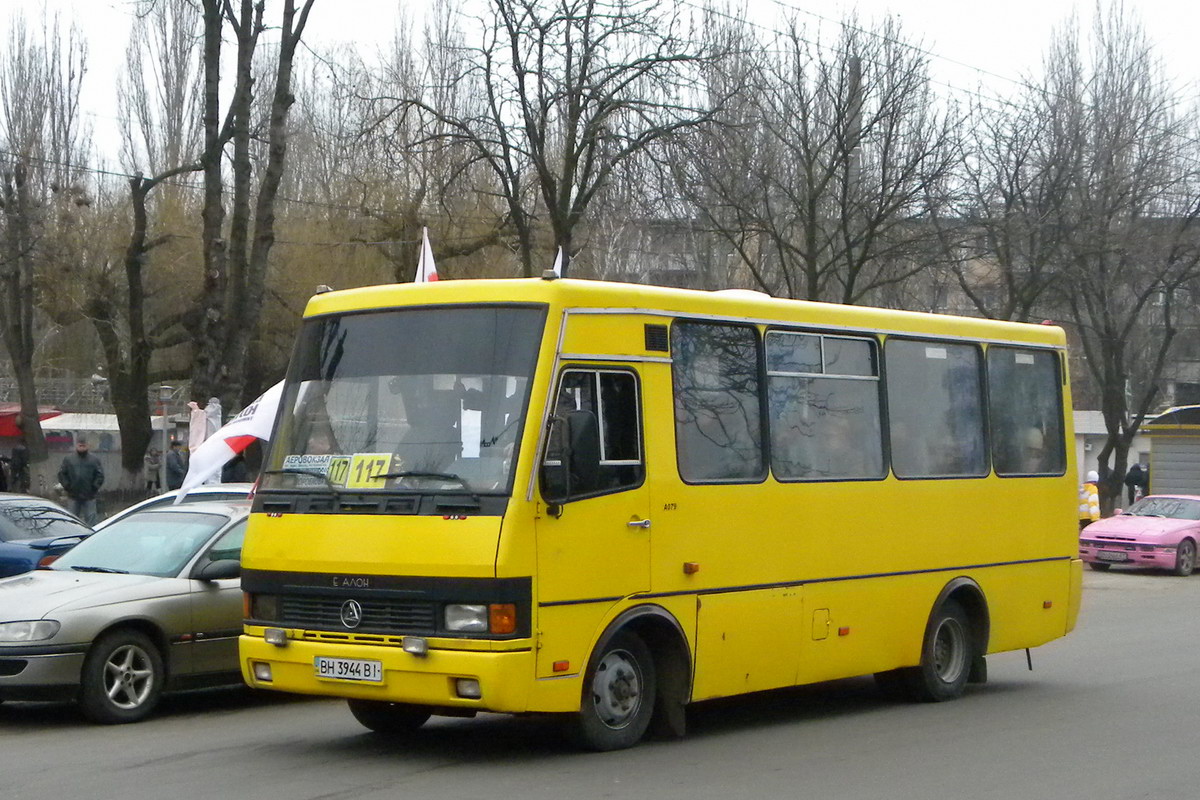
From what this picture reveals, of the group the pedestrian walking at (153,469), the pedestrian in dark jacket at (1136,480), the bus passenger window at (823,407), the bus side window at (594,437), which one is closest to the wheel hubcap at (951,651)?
the bus passenger window at (823,407)

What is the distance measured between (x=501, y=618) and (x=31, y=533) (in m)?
8.73

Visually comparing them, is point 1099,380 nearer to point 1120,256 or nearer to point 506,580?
point 1120,256

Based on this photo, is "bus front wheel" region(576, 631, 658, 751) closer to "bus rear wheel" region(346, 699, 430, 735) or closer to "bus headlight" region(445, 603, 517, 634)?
"bus headlight" region(445, 603, 517, 634)

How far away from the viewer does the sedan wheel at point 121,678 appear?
32.8ft

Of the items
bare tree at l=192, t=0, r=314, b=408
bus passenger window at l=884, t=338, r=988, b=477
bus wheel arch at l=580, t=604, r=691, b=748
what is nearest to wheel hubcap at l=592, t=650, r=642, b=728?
bus wheel arch at l=580, t=604, r=691, b=748

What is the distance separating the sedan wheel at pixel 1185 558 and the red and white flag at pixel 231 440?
17.3 m

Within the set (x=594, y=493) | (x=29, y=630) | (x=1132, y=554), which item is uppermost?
(x=594, y=493)

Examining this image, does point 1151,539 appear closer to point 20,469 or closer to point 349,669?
point 349,669

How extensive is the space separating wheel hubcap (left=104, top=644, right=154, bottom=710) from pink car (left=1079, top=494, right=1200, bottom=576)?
60.8 feet

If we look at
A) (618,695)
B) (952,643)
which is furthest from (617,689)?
(952,643)

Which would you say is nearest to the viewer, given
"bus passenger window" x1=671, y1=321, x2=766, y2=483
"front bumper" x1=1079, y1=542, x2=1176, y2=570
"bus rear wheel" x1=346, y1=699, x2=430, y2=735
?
"bus passenger window" x1=671, y1=321, x2=766, y2=483

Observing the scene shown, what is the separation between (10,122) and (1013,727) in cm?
3537

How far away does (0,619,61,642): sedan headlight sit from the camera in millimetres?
9852

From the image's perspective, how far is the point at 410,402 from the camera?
8570 millimetres
